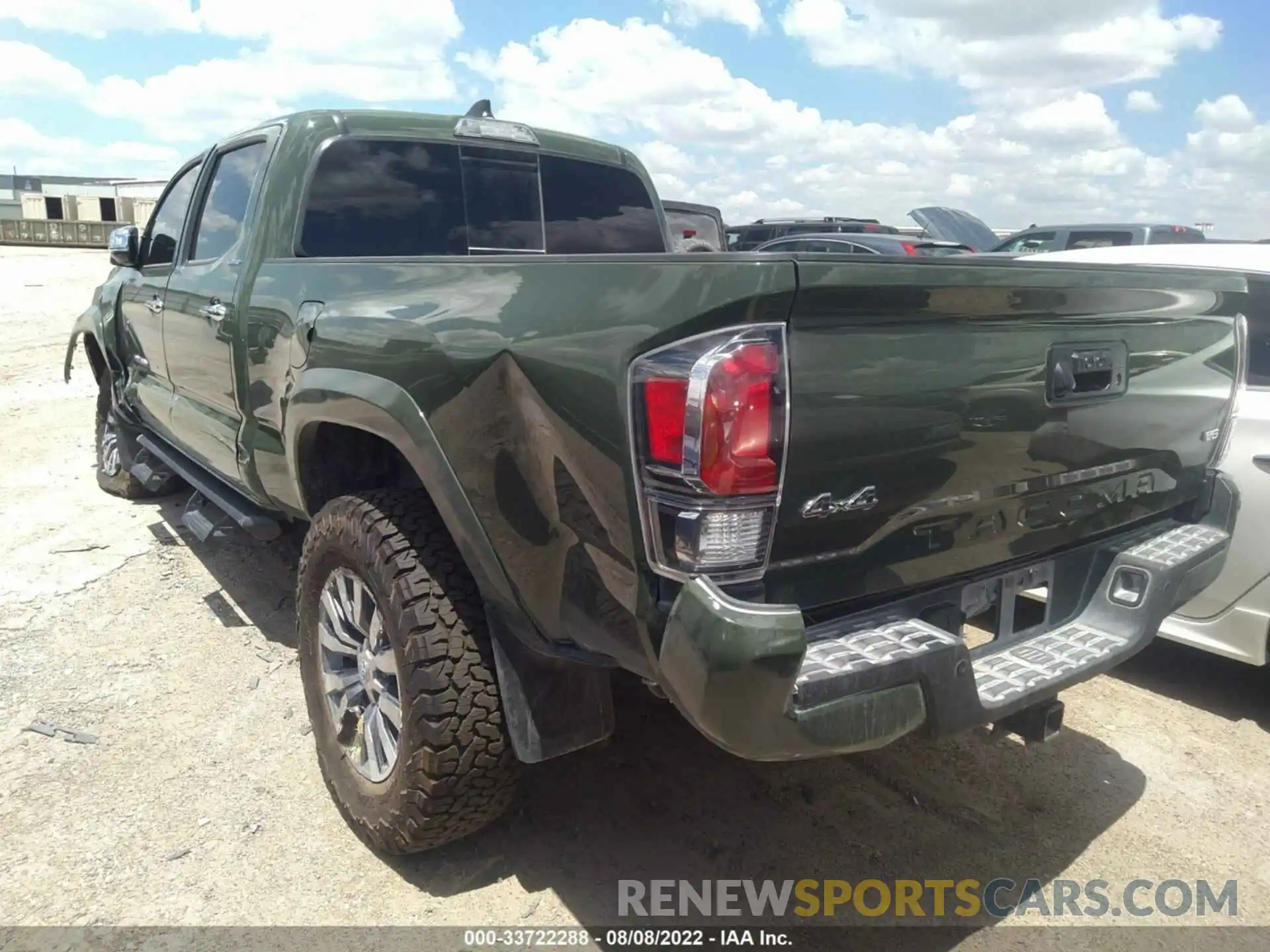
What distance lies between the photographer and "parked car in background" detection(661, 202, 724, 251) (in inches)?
231

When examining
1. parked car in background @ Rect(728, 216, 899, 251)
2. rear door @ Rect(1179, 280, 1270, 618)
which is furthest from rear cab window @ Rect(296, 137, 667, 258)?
parked car in background @ Rect(728, 216, 899, 251)

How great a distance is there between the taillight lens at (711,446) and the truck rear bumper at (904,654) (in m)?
0.08

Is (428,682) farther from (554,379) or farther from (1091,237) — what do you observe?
(1091,237)

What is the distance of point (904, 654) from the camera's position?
1.88 m

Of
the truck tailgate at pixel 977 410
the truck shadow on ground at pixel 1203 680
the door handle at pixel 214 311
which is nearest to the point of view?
the truck tailgate at pixel 977 410

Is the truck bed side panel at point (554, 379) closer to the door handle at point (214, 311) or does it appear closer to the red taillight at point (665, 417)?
the red taillight at point (665, 417)

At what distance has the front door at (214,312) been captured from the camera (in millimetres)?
3457

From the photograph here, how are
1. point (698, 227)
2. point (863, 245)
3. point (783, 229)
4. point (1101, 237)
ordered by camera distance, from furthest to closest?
point (783, 229) < point (1101, 237) < point (863, 245) < point (698, 227)

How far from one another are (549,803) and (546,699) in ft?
2.66

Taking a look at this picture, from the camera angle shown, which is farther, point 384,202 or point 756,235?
point 756,235

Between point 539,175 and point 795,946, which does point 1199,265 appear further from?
point 795,946

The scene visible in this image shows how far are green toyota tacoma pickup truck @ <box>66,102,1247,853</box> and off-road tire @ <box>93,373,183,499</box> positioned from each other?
108 inches

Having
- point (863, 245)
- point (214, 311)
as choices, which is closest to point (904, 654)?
point (214, 311)

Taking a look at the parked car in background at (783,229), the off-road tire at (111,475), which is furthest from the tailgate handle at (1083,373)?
the parked car in background at (783,229)
